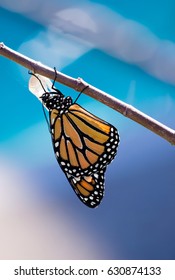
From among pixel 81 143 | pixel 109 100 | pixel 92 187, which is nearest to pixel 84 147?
pixel 81 143

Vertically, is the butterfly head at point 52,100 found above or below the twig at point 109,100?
above

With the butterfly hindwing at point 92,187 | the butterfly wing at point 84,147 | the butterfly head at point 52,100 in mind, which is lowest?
the butterfly hindwing at point 92,187

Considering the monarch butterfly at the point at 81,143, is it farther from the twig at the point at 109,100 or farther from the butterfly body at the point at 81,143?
the twig at the point at 109,100

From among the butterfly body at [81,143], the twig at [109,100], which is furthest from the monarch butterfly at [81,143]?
the twig at [109,100]

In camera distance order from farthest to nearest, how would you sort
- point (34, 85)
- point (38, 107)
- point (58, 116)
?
1. point (38, 107)
2. point (58, 116)
3. point (34, 85)

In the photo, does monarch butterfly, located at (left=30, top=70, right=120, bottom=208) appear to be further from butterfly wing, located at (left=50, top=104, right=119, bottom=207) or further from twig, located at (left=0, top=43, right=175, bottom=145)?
twig, located at (left=0, top=43, right=175, bottom=145)

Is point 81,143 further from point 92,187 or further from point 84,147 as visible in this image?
point 92,187

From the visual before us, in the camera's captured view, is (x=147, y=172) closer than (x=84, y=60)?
No

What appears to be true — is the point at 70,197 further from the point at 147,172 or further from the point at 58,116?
the point at 58,116
